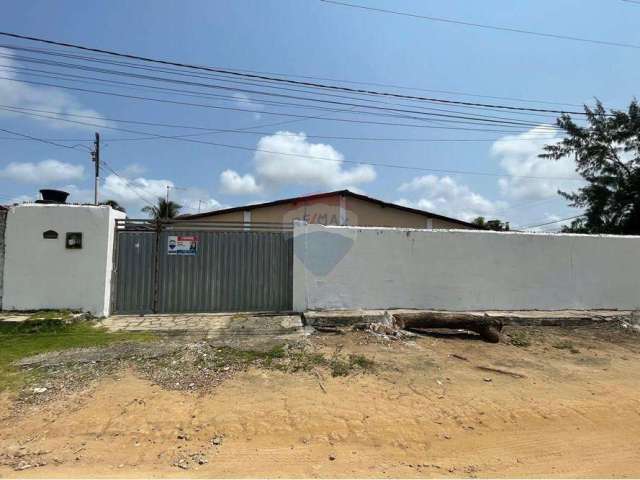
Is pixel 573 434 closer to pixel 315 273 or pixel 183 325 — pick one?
pixel 315 273

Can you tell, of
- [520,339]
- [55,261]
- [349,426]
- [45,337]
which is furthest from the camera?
[55,261]

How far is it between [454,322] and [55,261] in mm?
7333

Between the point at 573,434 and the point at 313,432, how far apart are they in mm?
2460

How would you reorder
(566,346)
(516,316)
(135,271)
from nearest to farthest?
1. (566,346)
2. (135,271)
3. (516,316)

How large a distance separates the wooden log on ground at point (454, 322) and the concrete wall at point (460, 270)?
1140 millimetres

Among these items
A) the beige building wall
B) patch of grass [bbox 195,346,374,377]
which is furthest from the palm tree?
patch of grass [bbox 195,346,374,377]

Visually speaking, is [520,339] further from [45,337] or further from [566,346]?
[45,337]

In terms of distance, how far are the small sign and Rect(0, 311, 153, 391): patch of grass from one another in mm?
1979

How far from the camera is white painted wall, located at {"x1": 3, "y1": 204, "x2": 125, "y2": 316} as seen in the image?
7.93m

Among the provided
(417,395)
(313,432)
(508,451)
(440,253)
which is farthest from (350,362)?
(440,253)

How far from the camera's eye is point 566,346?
728 centimetres

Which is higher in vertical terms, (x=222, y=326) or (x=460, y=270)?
(x=460, y=270)

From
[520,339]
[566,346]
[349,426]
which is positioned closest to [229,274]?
[349,426]

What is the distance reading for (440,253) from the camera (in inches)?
355
